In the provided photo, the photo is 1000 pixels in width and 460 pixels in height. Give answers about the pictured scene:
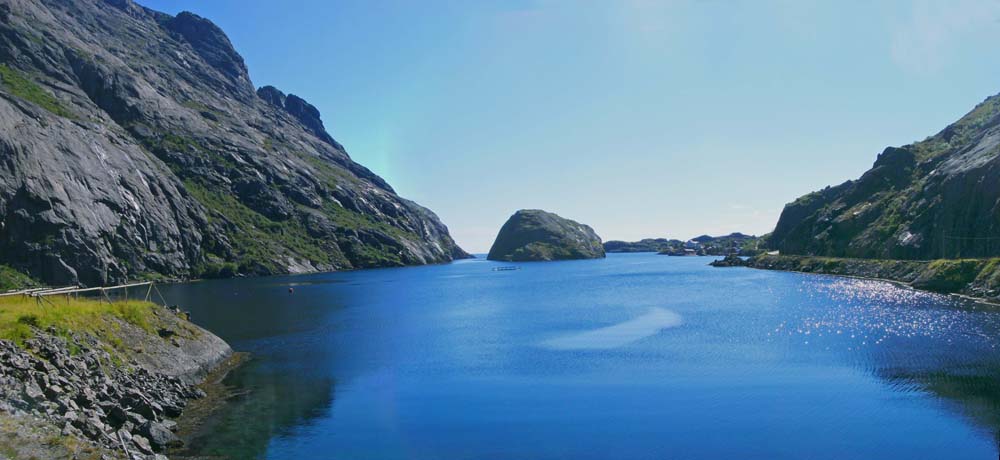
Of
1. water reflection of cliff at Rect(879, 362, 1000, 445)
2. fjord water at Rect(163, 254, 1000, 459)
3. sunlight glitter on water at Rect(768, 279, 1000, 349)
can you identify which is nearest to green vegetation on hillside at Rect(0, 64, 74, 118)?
fjord water at Rect(163, 254, 1000, 459)

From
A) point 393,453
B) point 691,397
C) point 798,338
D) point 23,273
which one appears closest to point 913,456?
point 691,397

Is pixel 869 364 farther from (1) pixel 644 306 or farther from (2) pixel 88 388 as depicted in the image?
(2) pixel 88 388

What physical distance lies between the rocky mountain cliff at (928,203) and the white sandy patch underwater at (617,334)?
239 ft

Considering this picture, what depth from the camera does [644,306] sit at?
107875 mm

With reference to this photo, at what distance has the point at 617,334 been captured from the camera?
7588 centimetres

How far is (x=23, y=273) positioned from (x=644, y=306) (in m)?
131

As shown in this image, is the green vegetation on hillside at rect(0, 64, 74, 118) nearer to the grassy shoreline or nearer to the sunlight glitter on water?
the sunlight glitter on water

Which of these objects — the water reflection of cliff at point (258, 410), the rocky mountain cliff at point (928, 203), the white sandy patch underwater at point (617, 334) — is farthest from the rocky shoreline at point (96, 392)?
the rocky mountain cliff at point (928, 203)

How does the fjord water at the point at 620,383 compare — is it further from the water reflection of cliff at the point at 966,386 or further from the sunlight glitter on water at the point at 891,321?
the sunlight glitter on water at the point at 891,321

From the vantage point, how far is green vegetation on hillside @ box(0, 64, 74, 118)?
181 meters

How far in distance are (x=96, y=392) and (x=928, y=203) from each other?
163 m

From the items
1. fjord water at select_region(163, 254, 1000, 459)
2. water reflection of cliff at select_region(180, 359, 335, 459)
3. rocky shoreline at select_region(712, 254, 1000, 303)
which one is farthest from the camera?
rocky shoreline at select_region(712, 254, 1000, 303)

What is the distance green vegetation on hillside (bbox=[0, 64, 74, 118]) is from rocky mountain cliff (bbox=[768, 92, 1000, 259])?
234 meters

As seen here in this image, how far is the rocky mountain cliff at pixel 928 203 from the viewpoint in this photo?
120 metres
